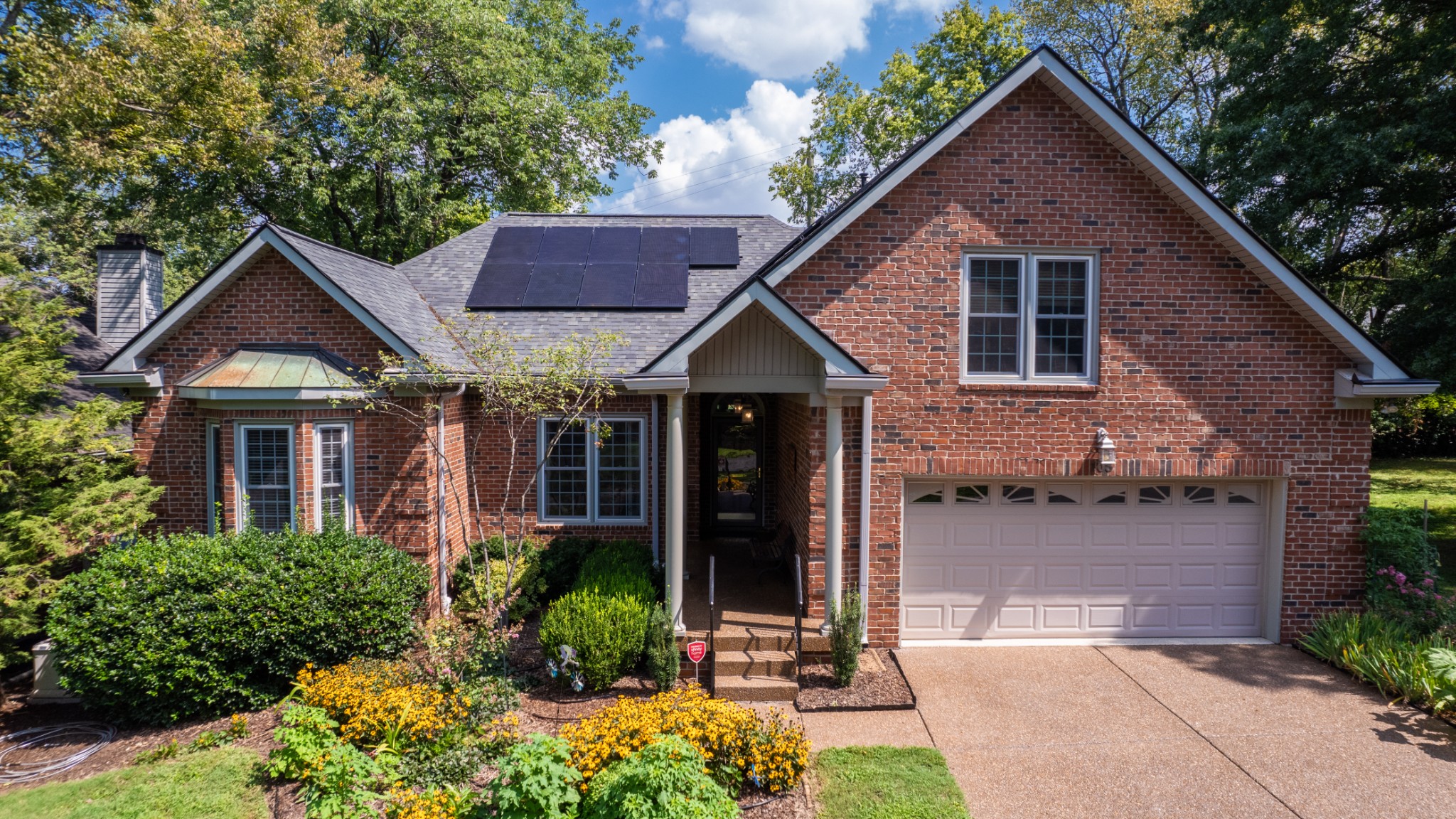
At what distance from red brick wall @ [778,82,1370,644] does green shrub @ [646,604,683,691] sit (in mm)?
2593

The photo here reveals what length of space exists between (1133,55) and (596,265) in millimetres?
25869

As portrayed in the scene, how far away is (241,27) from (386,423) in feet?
53.1

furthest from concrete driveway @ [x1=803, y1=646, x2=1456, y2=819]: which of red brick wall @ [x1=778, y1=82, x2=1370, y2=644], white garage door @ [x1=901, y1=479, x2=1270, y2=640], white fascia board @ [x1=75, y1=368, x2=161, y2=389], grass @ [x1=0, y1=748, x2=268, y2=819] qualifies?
white fascia board @ [x1=75, y1=368, x2=161, y2=389]

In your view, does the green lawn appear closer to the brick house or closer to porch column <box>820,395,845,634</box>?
the brick house

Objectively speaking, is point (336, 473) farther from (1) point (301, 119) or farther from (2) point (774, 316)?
(1) point (301, 119)

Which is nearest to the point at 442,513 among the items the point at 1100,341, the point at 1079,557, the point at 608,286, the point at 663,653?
the point at 663,653

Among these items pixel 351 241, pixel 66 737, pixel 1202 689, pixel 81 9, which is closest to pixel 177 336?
pixel 66 737

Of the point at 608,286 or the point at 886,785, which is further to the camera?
the point at 608,286

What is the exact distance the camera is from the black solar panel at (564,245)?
13.9 metres

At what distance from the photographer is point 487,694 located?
7312 millimetres

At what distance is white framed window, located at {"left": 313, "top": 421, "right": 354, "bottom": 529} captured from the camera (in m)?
9.73

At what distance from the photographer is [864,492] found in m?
9.03

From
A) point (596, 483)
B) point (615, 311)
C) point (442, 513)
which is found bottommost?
point (442, 513)

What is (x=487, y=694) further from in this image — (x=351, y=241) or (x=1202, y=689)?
(x=351, y=241)
